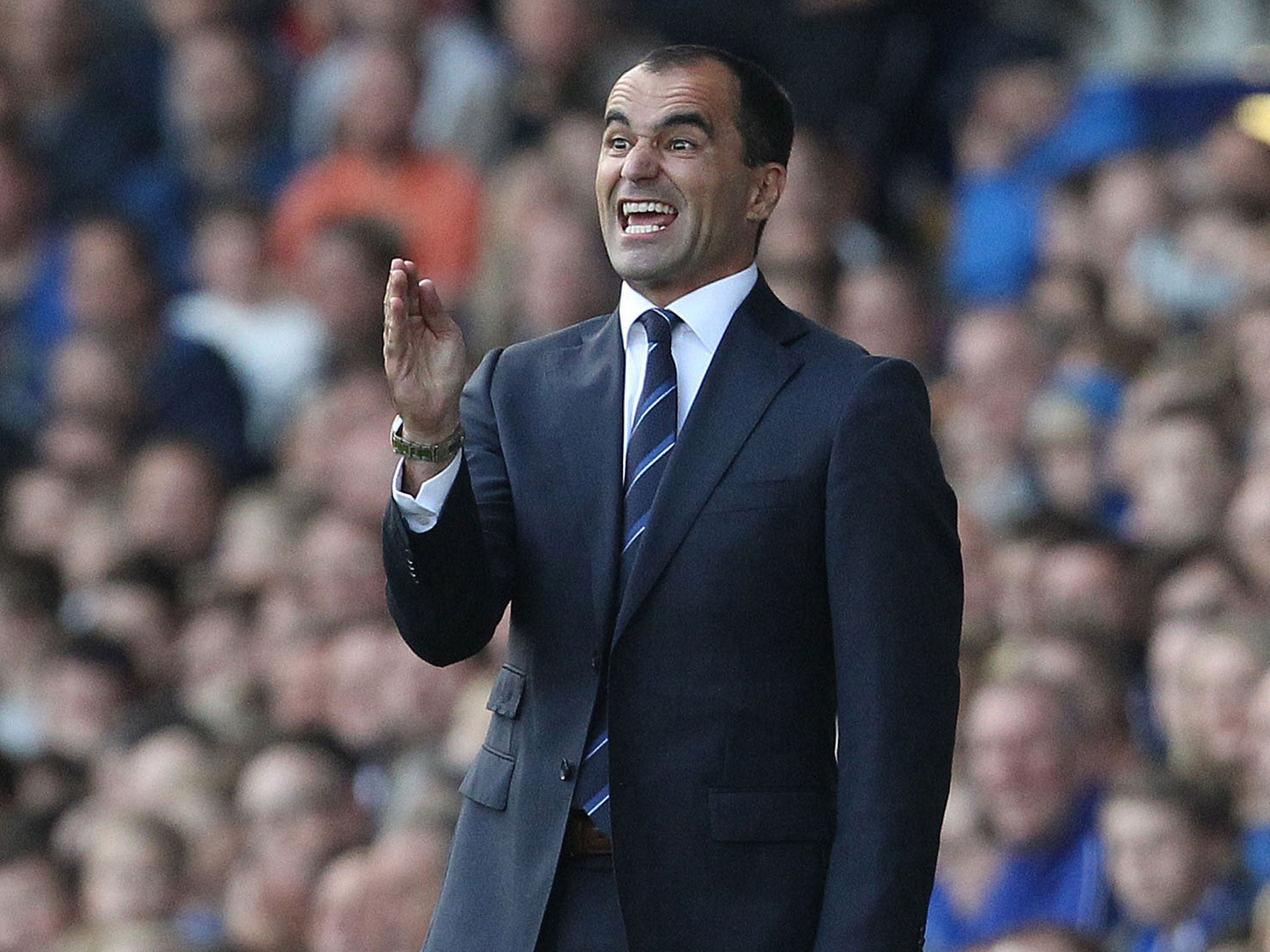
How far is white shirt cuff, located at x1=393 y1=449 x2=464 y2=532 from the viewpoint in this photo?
9.34 ft

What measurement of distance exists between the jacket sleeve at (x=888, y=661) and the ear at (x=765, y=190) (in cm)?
27

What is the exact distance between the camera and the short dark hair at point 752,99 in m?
3.07

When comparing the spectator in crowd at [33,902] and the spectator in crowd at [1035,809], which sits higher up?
the spectator in crowd at [1035,809]

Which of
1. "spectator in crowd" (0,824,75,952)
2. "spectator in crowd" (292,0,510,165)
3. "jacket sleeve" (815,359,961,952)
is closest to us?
"jacket sleeve" (815,359,961,952)

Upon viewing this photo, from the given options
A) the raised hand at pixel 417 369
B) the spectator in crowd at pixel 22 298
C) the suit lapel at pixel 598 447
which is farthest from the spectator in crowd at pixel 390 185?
the raised hand at pixel 417 369

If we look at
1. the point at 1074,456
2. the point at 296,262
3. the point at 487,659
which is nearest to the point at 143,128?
the point at 296,262

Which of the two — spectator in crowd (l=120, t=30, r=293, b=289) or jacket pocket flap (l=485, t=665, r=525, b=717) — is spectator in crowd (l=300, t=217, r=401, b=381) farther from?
jacket pocket flap (l=485, t=665, r=525, b=717)

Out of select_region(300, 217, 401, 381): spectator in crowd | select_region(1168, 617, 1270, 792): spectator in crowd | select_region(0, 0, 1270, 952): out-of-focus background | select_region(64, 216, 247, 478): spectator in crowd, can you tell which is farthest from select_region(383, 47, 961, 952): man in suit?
select_region(64, 216, 247, 478): spectator in crowd

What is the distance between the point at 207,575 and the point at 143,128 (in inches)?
94.3

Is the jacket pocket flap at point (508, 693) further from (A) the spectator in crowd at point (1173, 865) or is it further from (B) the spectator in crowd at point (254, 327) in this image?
(B) the spectator in crowd at point (254, 327)

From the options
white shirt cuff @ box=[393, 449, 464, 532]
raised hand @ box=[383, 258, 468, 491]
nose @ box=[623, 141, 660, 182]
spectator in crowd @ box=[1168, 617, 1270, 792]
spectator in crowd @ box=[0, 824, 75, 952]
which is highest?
nose @ box=[623, 141, 660, 182]

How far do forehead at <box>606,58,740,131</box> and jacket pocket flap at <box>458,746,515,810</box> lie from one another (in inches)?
30.7

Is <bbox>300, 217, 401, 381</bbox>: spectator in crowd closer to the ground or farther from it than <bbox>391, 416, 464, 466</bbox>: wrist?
farther from it

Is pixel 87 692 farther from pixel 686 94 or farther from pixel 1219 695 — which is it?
pixel 686 94
